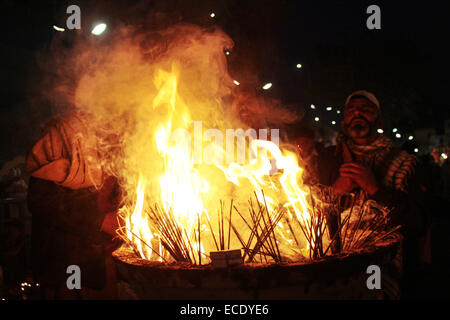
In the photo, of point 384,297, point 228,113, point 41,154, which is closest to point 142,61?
point 228,113

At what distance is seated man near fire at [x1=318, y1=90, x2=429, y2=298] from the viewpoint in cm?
345

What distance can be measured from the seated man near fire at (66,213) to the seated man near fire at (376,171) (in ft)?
7.21

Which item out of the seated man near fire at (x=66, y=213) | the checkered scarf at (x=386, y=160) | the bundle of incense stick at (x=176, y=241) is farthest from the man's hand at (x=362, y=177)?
the seated man near fire at (x=66, y=213)

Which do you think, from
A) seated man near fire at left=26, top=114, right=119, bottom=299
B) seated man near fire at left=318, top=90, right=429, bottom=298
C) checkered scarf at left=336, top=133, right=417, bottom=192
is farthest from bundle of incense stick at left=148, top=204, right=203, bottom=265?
checkered scarf at left=336, top=133, right=417, bottom=192

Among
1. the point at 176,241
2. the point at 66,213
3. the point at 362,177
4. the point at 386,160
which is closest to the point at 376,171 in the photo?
the point at 386,160

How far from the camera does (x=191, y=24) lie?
4.57 m

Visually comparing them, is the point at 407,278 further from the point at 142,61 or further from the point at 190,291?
the point at 142,61

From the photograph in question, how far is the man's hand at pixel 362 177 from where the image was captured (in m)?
3.50

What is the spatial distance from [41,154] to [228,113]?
2.06m

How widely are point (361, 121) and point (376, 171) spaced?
523 millimetres

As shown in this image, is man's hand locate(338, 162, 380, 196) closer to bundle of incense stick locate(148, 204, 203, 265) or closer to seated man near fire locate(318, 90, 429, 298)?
seated man near fire locate(318, 90, 429, 298)

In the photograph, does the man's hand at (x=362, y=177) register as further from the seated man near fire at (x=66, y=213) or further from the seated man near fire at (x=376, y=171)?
the seated man near fire at (x=66, y=213)

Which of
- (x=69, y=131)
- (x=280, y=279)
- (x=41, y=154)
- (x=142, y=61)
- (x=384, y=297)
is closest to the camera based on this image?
(x=280, y=279)

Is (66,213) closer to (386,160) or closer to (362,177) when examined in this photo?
(362,177)
